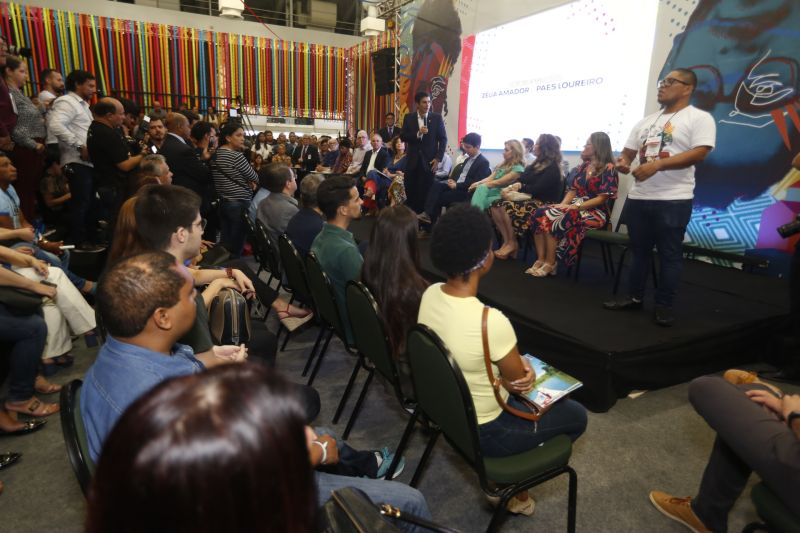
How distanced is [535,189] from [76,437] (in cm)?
391

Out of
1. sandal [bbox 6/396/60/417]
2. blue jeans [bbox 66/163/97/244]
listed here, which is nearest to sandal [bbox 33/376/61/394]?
sandal [bbox 6/396/60/417]

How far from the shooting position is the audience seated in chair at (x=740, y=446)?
118 cm

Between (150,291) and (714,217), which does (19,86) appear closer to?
(150,291)

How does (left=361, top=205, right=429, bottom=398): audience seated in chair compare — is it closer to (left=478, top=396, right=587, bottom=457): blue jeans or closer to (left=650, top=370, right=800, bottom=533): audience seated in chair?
(left=478, top=396, right=587, bottom=457): blue jeans

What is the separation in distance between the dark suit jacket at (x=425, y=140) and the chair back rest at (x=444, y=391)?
4424 millimetres

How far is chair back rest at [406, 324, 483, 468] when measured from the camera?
123cm

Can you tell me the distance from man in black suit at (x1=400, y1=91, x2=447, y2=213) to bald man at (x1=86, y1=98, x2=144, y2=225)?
2.96 m

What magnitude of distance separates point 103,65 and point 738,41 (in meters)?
11.6

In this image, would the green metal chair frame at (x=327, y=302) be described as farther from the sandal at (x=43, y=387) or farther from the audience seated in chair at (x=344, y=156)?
the audience seated in chair at (x=344, y=156)

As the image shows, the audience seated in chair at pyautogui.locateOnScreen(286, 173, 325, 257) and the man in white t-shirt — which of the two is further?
the audience seated in chair at pyautogui.locateOnScreen(286, 173, 325, 257)

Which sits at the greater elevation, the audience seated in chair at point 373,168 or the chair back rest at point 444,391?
the audience seated in chair at point 373,168

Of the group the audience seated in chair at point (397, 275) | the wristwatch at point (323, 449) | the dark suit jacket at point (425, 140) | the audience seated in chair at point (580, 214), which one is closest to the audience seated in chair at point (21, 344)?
the audience seated in chair at point (397, 275)

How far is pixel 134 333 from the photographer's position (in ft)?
3.78

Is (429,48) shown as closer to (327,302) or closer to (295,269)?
(295,269)
